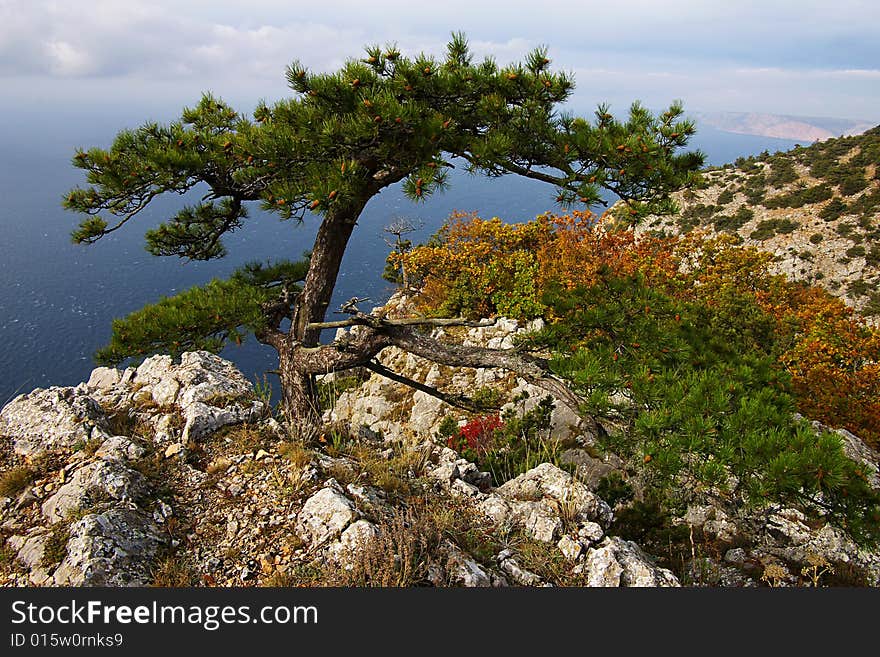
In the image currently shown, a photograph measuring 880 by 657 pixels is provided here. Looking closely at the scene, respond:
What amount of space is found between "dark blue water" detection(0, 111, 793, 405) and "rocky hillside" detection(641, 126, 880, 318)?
1787 centimetres

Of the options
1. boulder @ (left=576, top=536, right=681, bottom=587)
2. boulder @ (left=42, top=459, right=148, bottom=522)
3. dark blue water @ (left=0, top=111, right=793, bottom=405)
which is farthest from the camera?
dark blue water @ (left=0, top=111, right=793, bottom=405)

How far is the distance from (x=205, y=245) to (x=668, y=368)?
644 centimetres

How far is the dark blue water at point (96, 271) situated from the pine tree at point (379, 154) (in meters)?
21.5

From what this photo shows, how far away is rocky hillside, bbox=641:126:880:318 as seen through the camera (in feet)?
104

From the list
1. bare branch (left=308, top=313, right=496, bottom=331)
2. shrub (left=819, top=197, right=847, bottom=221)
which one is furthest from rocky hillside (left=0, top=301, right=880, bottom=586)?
shrub (left=819, top=197, right=847, bottom=221)

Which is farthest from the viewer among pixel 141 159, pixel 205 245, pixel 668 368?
pixel 205 245

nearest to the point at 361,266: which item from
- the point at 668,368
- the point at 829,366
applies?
the point at 829,366

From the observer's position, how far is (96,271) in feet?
271

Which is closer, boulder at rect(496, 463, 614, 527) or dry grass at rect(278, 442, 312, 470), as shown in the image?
dry grass at rect(278, 442, 312, 470)

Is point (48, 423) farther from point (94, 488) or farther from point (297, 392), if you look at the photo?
point (297, 392)

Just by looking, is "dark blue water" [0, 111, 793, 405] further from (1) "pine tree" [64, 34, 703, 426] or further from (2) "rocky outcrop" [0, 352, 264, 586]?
(1) "pine tree" [64, 34, 703, 426]

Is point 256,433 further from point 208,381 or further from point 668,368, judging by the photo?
point 668,368

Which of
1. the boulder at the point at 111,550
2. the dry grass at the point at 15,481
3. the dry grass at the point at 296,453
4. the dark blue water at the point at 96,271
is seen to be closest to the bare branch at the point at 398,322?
the dry grass at the point at 296,453

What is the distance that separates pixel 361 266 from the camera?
262ft
